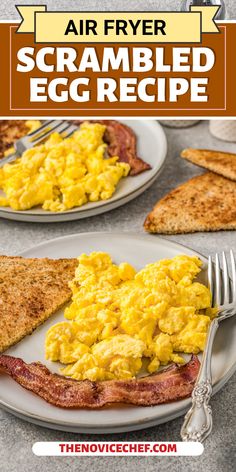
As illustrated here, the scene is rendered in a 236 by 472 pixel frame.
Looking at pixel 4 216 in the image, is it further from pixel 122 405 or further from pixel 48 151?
pixel 122 405

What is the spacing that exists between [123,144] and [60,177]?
1.11ft

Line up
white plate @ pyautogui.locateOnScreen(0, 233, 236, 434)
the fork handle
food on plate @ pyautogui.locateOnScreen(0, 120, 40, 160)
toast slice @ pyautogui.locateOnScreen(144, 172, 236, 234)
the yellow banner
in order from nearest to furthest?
the fork handle < white plate @ pyautogui.locateOnScreen(0, 233, 236, 434) < the yellow banner < toast slice @ pyautogui.locateOnScreen(144, 172, 236, 234) < food on plate @ pyautogui.locateOnScreen(0, 120, 40, 160)

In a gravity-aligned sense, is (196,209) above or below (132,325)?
above

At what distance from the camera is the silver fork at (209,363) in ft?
4.72

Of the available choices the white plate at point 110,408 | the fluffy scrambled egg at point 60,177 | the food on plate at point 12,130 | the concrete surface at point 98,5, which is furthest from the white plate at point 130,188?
the concrete surface at point 98,5

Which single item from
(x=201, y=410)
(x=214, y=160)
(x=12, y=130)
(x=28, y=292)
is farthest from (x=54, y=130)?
(x=201, y=410)

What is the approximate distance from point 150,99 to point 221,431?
3.00ft

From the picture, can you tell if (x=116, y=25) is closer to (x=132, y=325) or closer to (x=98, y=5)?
(x=98, y=5)

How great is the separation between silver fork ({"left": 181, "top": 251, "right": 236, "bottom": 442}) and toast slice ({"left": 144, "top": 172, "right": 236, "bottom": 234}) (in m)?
0.24

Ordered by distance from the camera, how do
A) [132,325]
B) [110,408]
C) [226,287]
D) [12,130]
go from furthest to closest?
[12,130], [226,287], [132,325], [110,408]

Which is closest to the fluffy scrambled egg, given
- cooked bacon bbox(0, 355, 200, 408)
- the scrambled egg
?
the scrambled egg

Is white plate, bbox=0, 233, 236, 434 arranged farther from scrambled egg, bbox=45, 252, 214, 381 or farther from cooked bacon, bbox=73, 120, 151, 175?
cooked bacon, bbox=73, 120, 151, 175

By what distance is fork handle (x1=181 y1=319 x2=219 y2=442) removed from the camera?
1.43 m

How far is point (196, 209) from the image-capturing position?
2.28m
